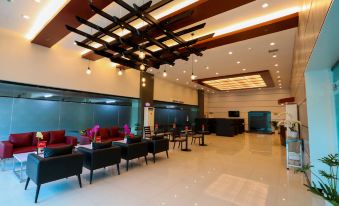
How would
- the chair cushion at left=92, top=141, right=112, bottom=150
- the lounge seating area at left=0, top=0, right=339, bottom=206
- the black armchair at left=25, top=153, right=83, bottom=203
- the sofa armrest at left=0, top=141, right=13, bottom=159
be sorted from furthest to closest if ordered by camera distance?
the sofa armrest at left=0, top=141, right=13, bottom=159
the chair cushion at left=92, top=141, right=112, bottom=150
the lounge seating area at left=0, top=0, right=339, bottom=206
the black armchair at left=25, top=153, right=83, bottom=203

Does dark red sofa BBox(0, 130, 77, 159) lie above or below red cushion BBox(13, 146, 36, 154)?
above

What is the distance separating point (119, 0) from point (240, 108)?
1585 centimetres

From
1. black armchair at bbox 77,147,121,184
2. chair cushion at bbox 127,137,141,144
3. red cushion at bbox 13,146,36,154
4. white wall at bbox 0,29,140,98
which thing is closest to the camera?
black armchair at bbox 77,147,121,184

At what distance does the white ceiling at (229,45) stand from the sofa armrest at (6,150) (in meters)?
3.49

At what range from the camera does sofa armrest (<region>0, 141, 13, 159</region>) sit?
4570 millimetres

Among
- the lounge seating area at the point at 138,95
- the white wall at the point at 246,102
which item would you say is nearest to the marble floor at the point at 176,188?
the lounge seating area at the point at 138,95

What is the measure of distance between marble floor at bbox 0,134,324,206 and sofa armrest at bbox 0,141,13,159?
539 millimetres

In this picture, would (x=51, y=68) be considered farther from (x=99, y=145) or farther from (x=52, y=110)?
(x=99, y=145)

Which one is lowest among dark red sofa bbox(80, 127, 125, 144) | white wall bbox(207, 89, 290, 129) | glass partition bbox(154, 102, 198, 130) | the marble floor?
the marble floor

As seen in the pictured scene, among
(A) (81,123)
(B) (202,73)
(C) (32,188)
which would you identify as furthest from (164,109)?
(C) (32,188)

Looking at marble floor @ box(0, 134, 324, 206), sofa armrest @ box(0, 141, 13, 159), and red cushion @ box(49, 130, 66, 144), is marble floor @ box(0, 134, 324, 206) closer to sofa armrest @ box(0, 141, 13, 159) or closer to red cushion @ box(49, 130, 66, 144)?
sofa armrest @ box(0, 141, 13, 159)

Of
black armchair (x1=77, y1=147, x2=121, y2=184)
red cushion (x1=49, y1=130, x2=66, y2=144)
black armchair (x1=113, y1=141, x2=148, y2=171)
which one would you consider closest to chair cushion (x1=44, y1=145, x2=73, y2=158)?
black armchair (x1=77, y1=147, x2=121, y2=184)

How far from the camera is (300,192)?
3486 mm

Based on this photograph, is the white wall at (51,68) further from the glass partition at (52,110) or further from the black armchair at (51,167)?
the black armchair at (51,167)
